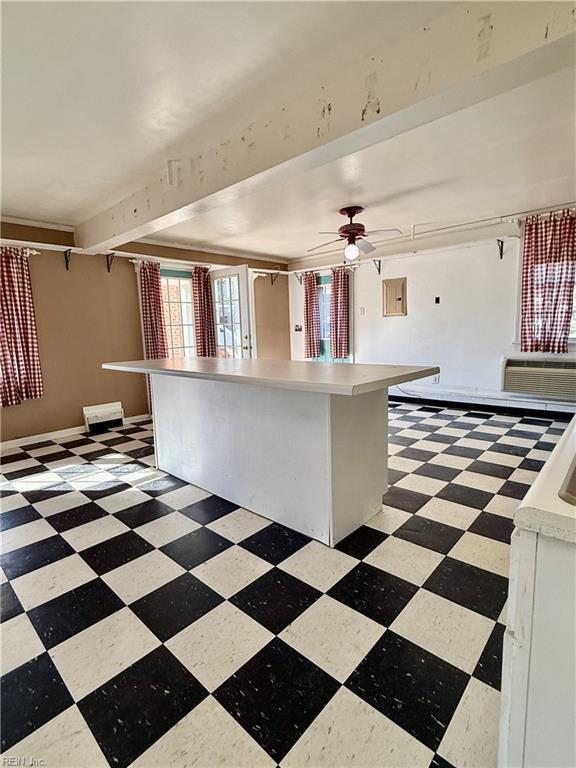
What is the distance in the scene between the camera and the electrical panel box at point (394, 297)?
526 cm

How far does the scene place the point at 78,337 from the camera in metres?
4.22

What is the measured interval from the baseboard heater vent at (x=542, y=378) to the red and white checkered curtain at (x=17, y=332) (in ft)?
17.2

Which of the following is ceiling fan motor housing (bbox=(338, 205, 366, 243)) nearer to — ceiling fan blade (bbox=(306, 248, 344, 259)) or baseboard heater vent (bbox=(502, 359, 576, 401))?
ceiling fan blade (bbox=(306, 248, 344, 259))

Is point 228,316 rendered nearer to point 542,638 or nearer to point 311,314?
point 311,314

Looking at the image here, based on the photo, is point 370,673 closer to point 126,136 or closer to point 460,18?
point 460,18

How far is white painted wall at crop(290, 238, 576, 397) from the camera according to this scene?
4.41 metres

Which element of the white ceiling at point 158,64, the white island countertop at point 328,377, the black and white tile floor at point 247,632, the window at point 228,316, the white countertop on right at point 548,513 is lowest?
the black and white tile floor at point 247,632

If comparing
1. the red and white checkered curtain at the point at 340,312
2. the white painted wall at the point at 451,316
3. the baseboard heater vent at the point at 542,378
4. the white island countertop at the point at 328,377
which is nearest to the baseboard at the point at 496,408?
the white painted wall at the point at 451,316

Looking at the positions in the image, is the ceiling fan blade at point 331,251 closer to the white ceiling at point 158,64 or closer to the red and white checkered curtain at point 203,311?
the red and white checkered curtain at point 203,311

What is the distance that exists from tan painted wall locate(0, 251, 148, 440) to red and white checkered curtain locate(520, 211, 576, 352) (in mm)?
4645

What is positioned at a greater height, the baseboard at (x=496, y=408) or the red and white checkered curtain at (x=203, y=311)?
the red and white checkered curtain at (x=203, y=311)

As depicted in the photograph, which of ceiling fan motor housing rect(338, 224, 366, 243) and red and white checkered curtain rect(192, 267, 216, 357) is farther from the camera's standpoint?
red and white checkered curtain rect(192, 267, 216, 357)

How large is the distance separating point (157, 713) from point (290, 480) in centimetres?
113

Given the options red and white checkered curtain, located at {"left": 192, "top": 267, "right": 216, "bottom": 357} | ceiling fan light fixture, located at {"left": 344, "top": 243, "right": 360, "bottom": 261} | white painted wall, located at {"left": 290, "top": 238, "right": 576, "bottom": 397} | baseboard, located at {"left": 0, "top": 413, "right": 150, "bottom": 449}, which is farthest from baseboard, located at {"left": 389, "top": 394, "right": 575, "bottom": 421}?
baseboard, located at {"left": 0, "top": 413, "right": 150, "bottom": 449}
